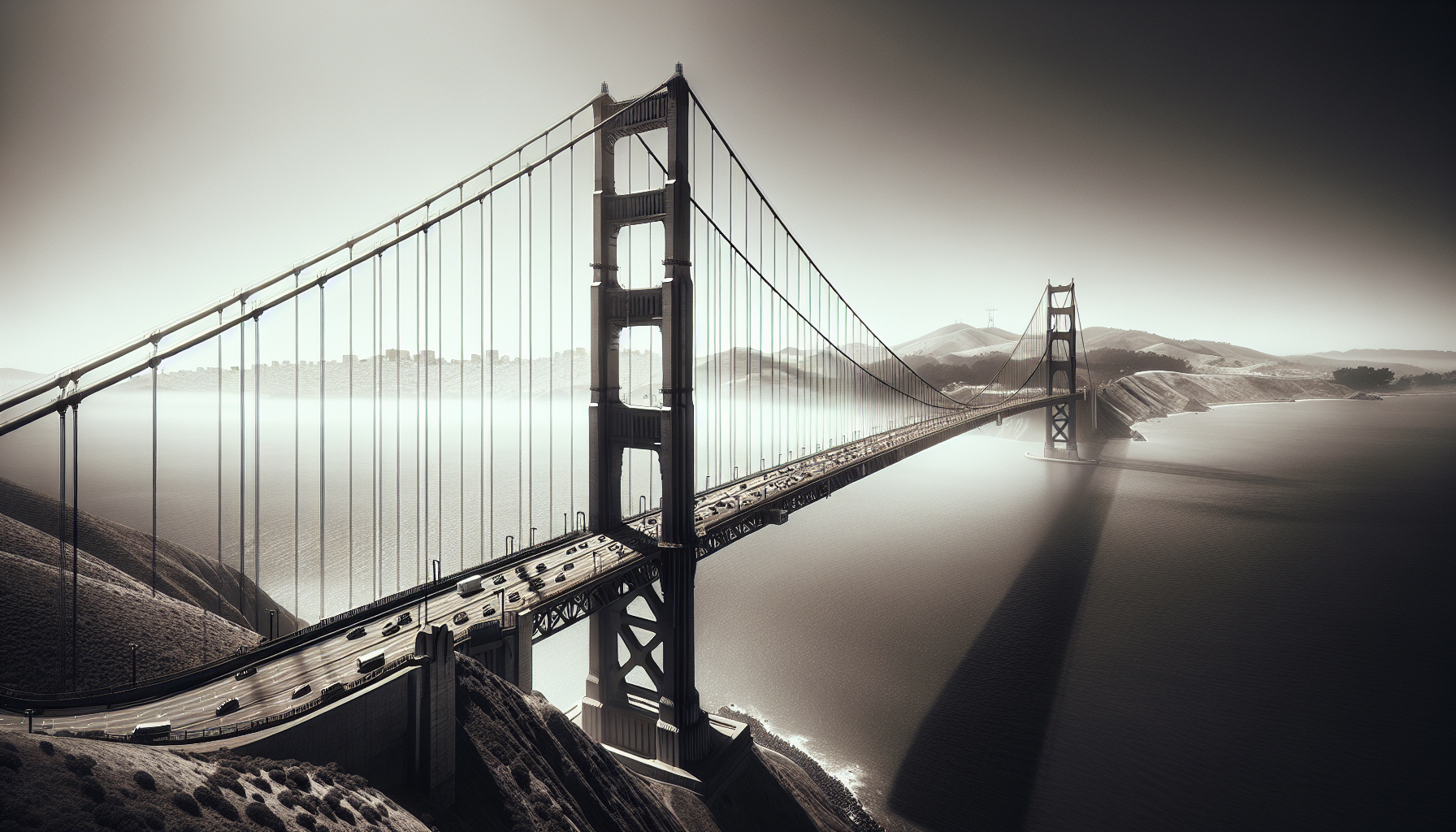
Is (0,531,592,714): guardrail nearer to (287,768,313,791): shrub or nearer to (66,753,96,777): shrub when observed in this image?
(66,753,96,777): shrub

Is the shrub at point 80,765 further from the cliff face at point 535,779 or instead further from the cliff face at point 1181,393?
the cliff face at point 1181,393

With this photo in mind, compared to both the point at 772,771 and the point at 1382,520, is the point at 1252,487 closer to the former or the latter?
the point at 1382,520

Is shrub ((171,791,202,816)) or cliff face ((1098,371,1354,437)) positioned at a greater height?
cliff face ((1098,371,1354,437))

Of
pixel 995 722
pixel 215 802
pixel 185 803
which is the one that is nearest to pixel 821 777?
pixel 995 722

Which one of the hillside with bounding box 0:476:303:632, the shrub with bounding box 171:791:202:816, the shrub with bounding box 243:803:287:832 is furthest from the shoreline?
the hillside with bounding box 0:476:303:632

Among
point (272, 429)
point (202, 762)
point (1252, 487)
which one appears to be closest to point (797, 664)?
point (202, 762)

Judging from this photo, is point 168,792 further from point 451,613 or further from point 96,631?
point 96,631
